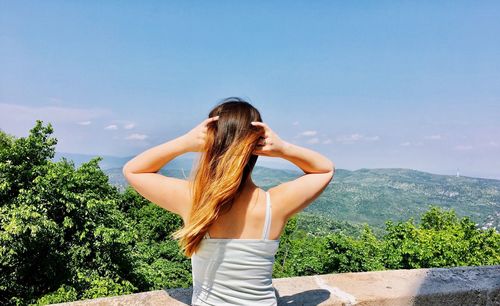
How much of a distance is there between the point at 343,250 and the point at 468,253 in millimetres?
11963

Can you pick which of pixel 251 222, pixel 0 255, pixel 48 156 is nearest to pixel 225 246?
pixel 251 222

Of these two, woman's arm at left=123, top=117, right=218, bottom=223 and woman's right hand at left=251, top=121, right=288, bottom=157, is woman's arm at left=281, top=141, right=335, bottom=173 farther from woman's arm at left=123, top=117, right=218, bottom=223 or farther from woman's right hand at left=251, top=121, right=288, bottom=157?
woman's arm at left=123, top=117, right=218, bottom=223

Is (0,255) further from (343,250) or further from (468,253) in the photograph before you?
(468,253)

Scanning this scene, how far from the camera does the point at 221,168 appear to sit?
1.64m

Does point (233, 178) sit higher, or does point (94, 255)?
point (233, 178)

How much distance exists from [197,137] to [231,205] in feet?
1.25

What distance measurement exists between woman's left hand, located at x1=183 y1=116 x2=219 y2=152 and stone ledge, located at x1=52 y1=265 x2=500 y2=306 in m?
0.97

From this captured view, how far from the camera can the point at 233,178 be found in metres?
1.62

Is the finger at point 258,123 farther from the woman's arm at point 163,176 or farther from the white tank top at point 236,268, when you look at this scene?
the white tank top at point 236,268

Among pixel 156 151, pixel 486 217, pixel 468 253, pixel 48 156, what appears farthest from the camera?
pixel 486 217

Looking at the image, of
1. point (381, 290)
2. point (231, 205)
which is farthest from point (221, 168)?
point (381, 290)

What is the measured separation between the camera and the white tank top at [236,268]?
1.69 meters

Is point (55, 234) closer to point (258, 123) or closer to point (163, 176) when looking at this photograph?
point (163, 176)

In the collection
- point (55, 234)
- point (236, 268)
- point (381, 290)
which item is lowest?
point (55, 234)
